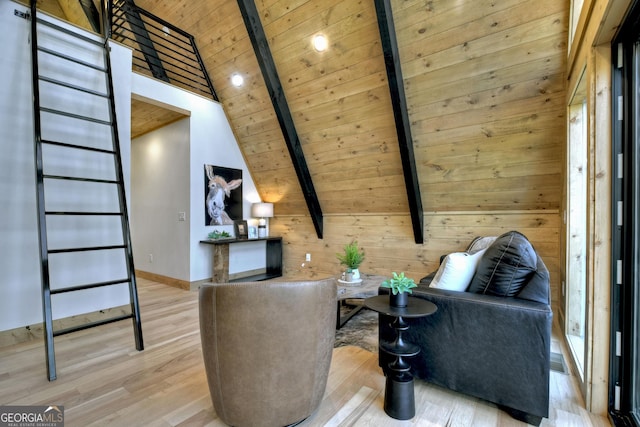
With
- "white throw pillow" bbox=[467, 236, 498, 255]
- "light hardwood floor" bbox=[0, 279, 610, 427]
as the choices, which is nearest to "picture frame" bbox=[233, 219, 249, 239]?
"light hardwood floor" bbox=[0, 279, 610, 427]

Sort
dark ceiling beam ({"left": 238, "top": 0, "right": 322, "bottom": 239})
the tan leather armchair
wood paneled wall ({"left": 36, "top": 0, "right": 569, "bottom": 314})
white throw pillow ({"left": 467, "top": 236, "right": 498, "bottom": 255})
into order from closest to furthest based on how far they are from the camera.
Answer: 1. the tan leather armchair
2. wood paneled wall ({"left": 36, "top": 0, "right": 569, "bottom": 314})
3. white throw pillow ({"left": 467, "top": 236, "right": 498, "bottom": 255})
4. dark ceiling beam ({"left": 238, "top": 0, "right": 322, "bottom": 239})

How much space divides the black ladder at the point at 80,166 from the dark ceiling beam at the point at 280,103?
1418 millimetres

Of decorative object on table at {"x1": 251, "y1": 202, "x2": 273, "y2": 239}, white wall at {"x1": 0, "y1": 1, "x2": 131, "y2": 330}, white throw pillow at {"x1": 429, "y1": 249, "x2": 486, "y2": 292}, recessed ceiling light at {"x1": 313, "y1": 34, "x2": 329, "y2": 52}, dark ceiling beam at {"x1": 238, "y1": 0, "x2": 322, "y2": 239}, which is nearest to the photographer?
white throw pillow at {"x1": 429, "y1": 249, "x2": 486, "y2": 292}

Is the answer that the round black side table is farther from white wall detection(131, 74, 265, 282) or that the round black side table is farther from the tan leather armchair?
white wall detection(131, 74, 265, 282)

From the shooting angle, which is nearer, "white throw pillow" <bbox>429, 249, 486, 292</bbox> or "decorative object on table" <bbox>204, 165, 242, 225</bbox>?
"white throw pillow" <bbox>429, 249, 486, 292</bbox>

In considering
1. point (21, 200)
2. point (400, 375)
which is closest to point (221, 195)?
point (21, 200)

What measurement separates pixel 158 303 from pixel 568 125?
4.44 metres

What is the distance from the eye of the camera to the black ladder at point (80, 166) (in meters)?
2.58

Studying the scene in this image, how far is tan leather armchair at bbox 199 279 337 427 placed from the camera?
1288mm

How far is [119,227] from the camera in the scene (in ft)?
9.99

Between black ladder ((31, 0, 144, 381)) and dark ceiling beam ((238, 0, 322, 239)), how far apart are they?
1.42m

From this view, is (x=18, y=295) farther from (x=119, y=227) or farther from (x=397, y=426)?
(x=397, y=426)

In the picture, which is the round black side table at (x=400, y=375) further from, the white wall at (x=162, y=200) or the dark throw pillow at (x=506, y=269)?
the white wall at (x=162, y=200)

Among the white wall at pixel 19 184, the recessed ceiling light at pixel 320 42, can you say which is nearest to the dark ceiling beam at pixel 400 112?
the recessed ceiling light at pixel 320 42
